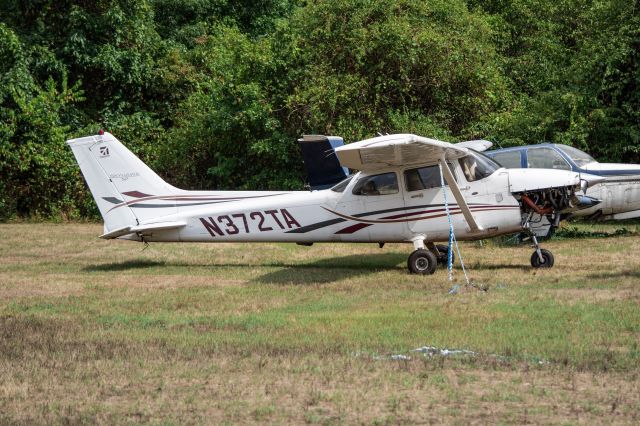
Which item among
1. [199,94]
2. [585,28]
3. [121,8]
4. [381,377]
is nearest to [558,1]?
[585,28]

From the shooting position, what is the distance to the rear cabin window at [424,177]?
48.1 ft

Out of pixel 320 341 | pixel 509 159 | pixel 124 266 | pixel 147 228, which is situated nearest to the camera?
pixel 320 341

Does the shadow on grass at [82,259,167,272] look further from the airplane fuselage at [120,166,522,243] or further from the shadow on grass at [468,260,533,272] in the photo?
the shadow on grass at [468,260,533,272]

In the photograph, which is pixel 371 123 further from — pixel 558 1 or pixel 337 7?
pixel 558 1

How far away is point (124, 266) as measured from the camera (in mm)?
16484

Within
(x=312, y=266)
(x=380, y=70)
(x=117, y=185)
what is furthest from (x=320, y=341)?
(x=380, y=70)

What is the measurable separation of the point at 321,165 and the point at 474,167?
13.2ft

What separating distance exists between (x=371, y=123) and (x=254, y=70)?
143 inches

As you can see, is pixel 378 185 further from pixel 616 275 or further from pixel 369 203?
pixel 616 275

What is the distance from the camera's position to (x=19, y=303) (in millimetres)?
12547

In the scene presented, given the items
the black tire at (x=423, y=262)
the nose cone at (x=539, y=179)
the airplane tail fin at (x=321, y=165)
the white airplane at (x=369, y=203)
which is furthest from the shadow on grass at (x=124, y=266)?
the nose cone at (x=539, y=179)

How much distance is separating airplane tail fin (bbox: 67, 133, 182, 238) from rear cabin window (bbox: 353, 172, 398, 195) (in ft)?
10.5

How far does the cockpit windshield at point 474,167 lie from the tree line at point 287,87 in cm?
683

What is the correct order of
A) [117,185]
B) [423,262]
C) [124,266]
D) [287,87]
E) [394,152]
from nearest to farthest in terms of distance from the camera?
[394,152], [423,262], [117,185], [124,266], [287,87]
